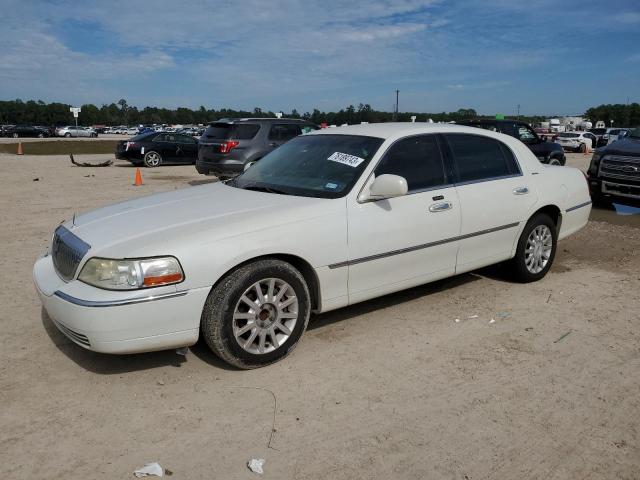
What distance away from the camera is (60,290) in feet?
11.4

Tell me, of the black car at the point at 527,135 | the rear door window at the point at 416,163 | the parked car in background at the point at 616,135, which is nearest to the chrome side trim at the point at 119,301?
the rear door window at the point at 416,163

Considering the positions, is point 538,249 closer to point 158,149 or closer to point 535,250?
point 535,250

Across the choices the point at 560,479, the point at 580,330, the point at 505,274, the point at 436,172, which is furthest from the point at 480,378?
the point at 505,274

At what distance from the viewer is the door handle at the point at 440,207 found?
4449 mm

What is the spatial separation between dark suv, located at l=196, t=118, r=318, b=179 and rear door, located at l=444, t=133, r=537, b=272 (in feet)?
24.9

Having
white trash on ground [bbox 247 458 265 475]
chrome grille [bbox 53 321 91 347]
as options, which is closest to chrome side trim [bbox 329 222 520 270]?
white trash on ground [bbox 247 458 265 475]

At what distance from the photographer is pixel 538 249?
18.1 feet

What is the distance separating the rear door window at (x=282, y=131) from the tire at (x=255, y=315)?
933cm

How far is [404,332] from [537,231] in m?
2.04

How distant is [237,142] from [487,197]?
839 cm

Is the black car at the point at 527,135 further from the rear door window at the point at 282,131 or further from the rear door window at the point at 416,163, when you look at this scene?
the rear door window at the point at 416,163

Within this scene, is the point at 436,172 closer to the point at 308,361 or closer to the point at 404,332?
the point at 404,332

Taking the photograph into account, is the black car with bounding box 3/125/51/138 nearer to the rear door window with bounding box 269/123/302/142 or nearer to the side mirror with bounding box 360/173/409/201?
the rear door window with bounding box 269/123/302/142

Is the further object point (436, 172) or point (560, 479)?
point (436, 172)
